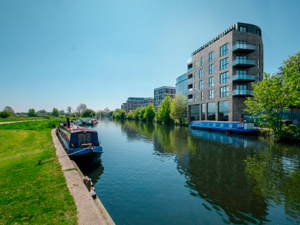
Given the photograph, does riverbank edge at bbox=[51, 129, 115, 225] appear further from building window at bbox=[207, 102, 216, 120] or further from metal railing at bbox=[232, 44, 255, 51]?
metal railing at bbox=[232, 44, 255, 51]

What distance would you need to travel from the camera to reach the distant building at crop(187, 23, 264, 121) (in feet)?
115

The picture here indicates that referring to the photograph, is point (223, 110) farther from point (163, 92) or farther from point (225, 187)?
point (163, 92)

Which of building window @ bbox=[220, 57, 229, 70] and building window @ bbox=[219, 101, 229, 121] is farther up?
building window @ bbox=[220, 57, 229, 70]

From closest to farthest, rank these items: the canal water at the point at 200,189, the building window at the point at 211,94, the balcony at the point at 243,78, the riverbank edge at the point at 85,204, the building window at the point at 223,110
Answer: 1. the riverbank edge at the point at 85,204
2. the canal water at the point at 200,189
3. the balcony at the point at 243,78
4. the building window at the point at 223,110
5. the building window at the point at 211,94

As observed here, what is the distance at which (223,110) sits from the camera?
3812cm

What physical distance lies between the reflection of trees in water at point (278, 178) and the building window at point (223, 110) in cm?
2243

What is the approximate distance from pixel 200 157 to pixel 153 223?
9.81 metres

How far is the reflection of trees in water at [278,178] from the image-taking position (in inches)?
289

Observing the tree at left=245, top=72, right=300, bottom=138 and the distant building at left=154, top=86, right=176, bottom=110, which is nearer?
the tree at left=245, top=72, right=300, bottom=138

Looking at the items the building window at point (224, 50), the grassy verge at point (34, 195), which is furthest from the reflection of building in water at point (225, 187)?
the building window at point (224, 50)

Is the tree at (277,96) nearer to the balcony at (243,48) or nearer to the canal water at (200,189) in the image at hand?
the canal water at (200,189)

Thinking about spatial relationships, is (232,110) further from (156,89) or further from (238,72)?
(156,89)

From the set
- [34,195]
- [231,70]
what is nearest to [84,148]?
[34,195]

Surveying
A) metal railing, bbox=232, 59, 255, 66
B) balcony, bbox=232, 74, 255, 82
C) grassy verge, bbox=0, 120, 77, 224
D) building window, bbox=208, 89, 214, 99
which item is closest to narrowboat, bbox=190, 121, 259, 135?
building window, bbox=208, 89, 214, 99
